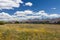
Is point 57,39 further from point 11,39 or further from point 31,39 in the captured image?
point 11,39

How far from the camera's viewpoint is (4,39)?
15242 mm

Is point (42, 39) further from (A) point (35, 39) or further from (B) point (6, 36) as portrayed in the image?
(B) point (6, 36)

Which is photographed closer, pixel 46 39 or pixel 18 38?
pixel 18 38

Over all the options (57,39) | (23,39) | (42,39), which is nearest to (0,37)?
(23,39)

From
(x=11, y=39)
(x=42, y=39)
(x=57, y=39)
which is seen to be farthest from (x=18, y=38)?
(x=57, y=39)

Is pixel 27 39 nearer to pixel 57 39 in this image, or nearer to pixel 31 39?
pixel 31 39

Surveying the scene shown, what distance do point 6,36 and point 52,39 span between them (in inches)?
160

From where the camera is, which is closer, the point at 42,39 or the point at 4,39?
the point at 4,39

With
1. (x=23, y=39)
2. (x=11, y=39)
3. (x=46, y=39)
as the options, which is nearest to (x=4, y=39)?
(x=11, y=39)

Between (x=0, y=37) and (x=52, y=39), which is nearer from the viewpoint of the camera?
(x=0, y=37)

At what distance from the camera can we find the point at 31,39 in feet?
51.4

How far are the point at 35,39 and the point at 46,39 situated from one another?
1.30 m

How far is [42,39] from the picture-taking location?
655 inches

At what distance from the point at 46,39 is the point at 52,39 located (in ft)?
1.75
